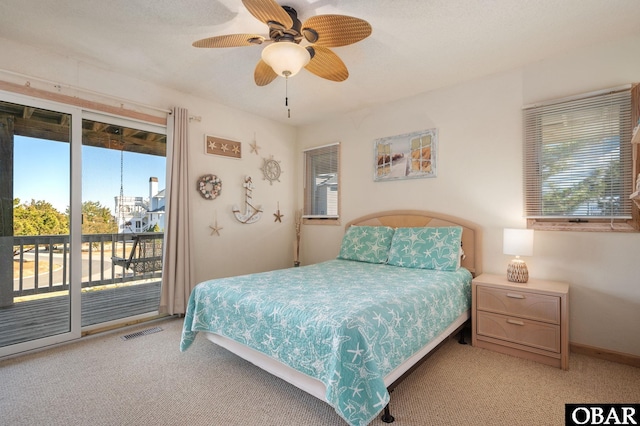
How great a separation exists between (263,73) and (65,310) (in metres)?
2.78

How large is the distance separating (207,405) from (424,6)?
Answer: 2.89m

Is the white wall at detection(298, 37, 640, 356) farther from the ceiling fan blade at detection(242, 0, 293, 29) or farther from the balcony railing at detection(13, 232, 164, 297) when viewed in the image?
the balcony railing at detection(13, 232, 164, 297)

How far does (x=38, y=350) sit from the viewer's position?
2549 millimetres

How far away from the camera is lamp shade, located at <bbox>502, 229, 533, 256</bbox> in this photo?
250cm

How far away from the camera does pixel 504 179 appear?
2924 mm

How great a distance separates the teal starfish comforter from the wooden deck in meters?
1.26

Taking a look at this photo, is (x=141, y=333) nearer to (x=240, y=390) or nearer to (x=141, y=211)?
(x=141, y=211)

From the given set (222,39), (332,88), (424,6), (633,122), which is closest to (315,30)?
(222,39)

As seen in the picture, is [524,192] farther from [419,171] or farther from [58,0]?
[58,0]

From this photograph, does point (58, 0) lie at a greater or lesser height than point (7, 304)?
greater

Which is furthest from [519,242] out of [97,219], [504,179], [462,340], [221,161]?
[97,219]

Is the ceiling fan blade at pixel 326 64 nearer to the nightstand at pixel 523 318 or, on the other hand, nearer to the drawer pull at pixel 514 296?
the nightstand at pixel 523 318

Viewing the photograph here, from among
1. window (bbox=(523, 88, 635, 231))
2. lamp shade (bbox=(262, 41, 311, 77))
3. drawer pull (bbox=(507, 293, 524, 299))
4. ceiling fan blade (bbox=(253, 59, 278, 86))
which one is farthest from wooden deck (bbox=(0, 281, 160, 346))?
window (bbox=(523, 88, 635, 231))

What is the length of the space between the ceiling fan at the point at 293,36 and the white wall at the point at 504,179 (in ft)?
5.63
